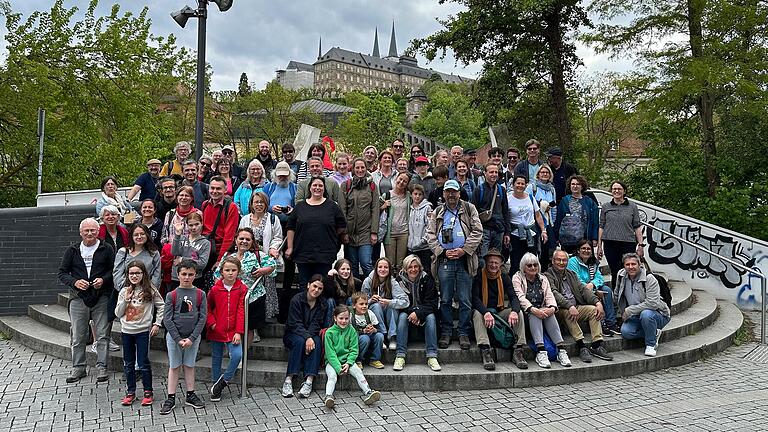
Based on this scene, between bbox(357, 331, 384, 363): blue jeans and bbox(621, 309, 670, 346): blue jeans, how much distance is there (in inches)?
130

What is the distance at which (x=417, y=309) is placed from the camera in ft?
21.3

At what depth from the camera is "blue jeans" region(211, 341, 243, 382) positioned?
566cm

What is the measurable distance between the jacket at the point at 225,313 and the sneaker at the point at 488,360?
2.78m

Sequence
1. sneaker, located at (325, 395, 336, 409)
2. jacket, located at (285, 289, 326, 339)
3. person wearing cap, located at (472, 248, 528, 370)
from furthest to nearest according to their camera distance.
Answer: person wearing cap, located at (472, 248, 528, 370) → jacket, located at (285, 289, 326, 339) → sneaker, located at (325, 395, 336, 409)

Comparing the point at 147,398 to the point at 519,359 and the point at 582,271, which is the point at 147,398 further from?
the point at 582,271

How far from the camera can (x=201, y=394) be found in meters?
5.77

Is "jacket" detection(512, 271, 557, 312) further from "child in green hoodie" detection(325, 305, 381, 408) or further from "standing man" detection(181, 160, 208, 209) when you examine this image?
"standing man" detection(181, 160, 208, 209)

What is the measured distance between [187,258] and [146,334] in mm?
917

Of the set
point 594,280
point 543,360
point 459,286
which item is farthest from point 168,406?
point 594,280

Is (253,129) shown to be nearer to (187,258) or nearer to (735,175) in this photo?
(735,175)

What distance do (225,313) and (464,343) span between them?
2.82 meters

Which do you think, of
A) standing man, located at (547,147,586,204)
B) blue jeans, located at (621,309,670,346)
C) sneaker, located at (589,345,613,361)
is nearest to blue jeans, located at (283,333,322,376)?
sneaker, located at (589,345,613,361)

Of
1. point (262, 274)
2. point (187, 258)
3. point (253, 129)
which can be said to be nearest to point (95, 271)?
point (187, 258)

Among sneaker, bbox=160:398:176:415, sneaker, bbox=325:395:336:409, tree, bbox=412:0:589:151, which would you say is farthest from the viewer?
tree, bbox=412:0:589:151
